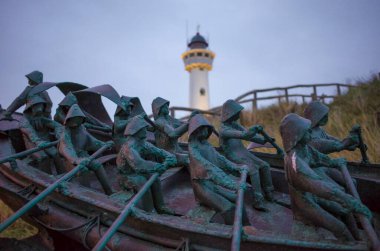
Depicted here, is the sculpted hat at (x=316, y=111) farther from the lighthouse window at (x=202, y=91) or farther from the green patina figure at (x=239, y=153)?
the lighthouse window at (x=202, y=91)

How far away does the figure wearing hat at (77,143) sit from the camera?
3270 millimetres

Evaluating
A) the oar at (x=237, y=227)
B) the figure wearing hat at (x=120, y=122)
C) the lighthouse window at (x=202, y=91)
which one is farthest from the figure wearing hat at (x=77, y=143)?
the lighthouse window at (x=202, y=91)

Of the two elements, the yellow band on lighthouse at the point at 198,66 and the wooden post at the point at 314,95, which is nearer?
the wooden post at the point at 314,95

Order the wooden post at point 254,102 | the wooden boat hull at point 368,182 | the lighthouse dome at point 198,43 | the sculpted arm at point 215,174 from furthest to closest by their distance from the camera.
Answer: the lighthouse dome at point 198,43 < the wooden post at point 254,102 < the wooden boat hull at point 368,182 < the sculpted arm at point 215,174

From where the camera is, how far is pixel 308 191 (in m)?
2.21

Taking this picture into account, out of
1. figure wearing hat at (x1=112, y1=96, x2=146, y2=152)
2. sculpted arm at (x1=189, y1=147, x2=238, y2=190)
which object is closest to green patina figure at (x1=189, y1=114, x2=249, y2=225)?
sculpted arm at (x1=189, y1=147, x2=238, y2=190)

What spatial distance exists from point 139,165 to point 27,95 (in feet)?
8.66

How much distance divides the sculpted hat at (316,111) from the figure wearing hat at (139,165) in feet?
5.17

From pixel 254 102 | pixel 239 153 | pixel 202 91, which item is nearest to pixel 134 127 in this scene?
pixel 239 153

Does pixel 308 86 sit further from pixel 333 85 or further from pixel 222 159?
pixel 222 159

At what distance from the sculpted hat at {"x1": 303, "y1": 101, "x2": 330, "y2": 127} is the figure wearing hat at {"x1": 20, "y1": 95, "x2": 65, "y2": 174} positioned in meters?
3.13

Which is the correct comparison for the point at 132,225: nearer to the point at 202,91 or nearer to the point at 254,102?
the point at 254,102

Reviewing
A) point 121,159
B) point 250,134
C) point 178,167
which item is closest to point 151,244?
point 121,159

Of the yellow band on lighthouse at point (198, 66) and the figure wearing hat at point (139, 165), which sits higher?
the yellow band on lighthouse at point (198, 66)
